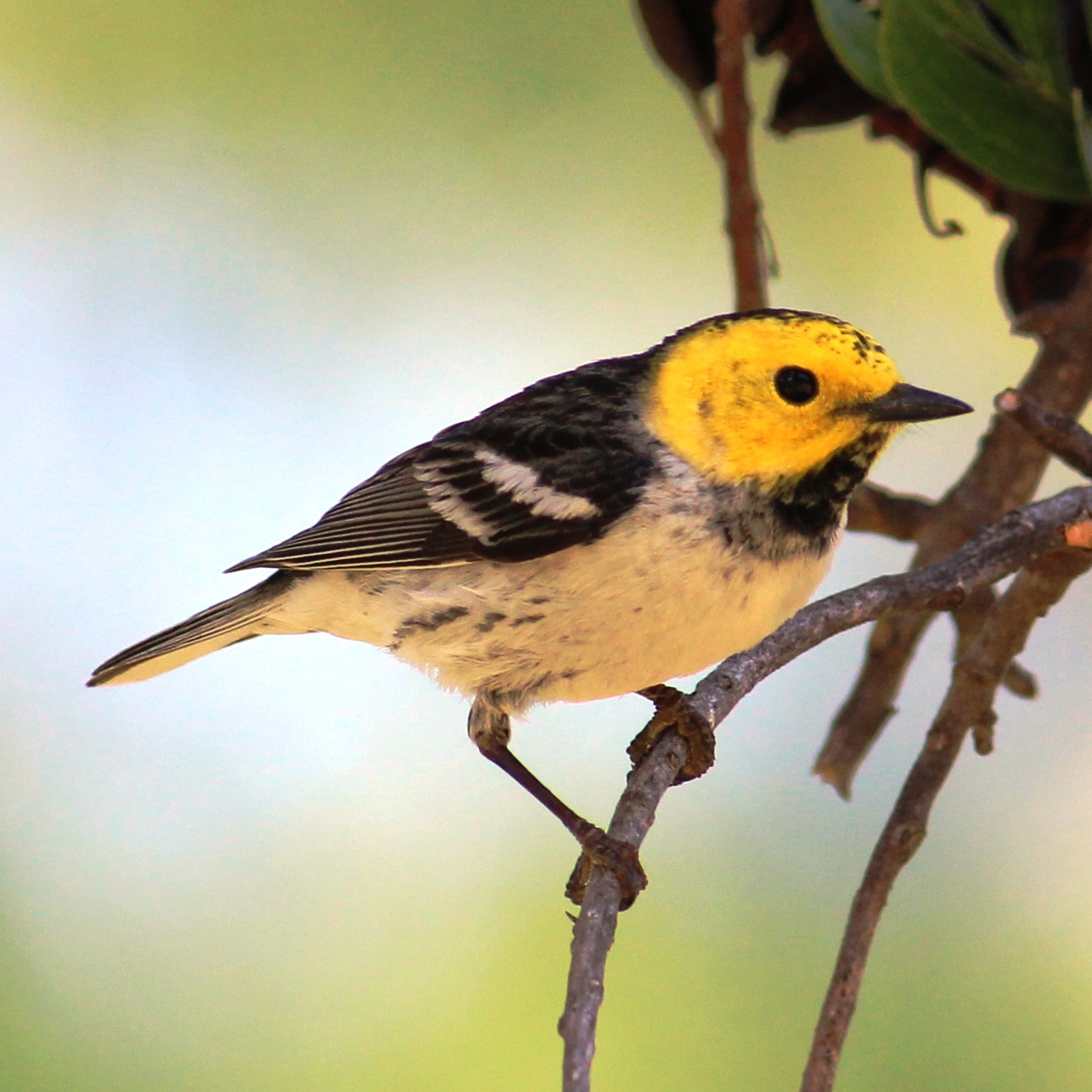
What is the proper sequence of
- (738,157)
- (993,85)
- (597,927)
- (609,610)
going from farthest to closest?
1. (738,157)
2. (993,85)
3. (609,610)
4. (597,927)

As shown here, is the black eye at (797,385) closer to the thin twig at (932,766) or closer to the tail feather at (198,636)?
the thin twig at (932,766)

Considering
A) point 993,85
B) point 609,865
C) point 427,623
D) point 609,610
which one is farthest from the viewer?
point 427,623

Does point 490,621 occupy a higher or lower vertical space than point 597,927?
higher

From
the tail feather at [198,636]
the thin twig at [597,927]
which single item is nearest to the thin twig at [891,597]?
the thin twig at [597,927]

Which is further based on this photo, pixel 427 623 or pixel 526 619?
pixel 427 623

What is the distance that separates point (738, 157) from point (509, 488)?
2.37ft

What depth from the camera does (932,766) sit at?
74.4 inches

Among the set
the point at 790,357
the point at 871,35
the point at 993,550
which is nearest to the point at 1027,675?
the point at 993,550

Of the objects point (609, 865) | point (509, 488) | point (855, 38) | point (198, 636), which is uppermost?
point (855, 38)

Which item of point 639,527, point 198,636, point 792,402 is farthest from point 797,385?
point 198,636

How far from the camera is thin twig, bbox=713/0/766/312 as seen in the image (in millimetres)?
2125

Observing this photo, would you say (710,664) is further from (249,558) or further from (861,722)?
(249,558)

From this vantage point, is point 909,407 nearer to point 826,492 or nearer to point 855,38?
point 826,492

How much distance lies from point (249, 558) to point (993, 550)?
1189mm
